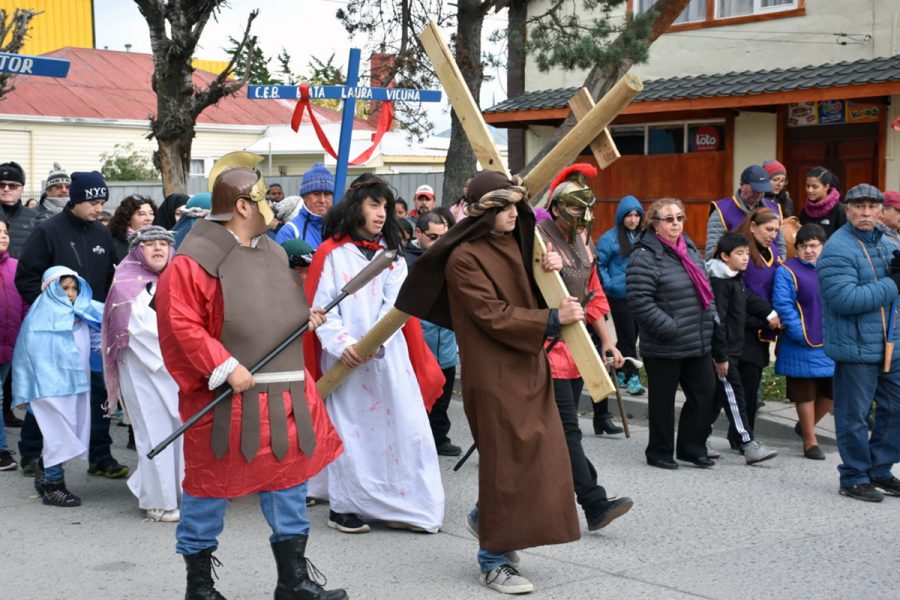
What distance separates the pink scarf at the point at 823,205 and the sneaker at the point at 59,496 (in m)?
6.82

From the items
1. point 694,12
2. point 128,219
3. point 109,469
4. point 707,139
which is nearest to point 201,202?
point 128,219

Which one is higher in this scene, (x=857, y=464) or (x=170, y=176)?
(x=170, y=176)

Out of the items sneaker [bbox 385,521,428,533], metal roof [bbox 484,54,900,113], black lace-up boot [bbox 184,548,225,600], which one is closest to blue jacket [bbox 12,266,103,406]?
sneaker [bbox 385,521,428,533]

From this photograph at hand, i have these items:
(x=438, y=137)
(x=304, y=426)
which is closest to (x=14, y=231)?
(x=304, y=426)

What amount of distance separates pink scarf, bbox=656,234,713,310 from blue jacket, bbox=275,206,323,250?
2.38 meters

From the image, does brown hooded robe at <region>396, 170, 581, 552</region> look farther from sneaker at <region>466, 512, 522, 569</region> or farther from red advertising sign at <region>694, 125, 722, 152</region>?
red advertising sign at <region>694, 125, 722, 152</region>

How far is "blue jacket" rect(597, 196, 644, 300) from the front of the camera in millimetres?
10031

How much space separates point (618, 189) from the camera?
18438mm

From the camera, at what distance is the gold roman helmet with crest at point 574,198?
614 centimetres

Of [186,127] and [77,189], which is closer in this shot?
[77,189]

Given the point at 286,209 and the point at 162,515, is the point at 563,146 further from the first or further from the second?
the point at 286,209

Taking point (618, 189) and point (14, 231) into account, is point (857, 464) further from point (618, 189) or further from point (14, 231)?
point (618, 189)

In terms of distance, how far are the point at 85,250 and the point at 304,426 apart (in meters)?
3.88

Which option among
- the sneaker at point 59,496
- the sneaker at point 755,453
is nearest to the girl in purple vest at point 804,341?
the sneaker at point 755,453
